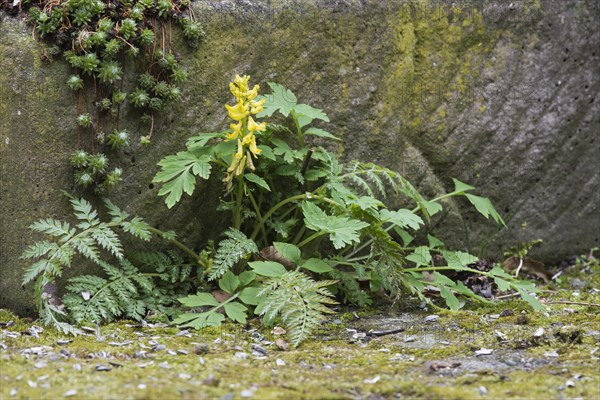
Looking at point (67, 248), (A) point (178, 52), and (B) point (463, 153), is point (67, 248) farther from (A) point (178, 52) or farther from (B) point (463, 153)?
(B) point (463, 153)

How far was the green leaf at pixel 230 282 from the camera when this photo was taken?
3666mm

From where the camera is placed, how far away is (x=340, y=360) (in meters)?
3.11

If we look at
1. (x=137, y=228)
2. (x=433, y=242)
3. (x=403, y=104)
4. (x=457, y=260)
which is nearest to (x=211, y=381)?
(x=137, y=228)

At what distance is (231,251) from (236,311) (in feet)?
1.07

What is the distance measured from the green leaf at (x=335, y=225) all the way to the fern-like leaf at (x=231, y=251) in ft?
1.10

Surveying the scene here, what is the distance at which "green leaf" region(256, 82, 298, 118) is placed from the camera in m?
3.74

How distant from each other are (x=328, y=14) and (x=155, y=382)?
2356 millimetres

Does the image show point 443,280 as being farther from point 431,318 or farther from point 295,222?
point 295,222

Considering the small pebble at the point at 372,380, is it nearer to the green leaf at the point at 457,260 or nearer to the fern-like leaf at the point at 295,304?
the fern-like leaf at the point at 295,304

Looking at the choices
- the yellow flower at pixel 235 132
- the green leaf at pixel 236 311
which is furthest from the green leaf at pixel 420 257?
the yellow flower at pixel 235 132

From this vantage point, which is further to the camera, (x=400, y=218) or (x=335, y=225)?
(x=400, y=218)

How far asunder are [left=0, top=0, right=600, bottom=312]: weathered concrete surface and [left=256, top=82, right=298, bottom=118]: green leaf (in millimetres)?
260

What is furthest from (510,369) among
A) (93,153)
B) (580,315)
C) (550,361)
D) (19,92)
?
(19,92)

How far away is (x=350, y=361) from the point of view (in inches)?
121
